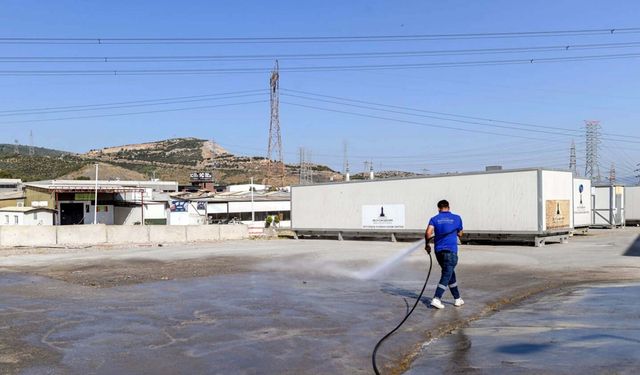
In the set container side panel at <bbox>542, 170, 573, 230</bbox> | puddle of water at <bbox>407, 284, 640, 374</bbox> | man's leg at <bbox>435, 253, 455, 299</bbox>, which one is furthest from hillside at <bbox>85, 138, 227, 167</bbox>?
puddle of water at <bbox>407, 284, 640, 374</bbox>

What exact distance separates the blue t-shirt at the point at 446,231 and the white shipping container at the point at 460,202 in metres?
16.0

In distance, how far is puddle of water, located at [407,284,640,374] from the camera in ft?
20.2

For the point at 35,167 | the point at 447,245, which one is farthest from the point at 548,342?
the point at 35,167

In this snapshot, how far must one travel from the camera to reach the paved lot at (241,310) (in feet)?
22.5

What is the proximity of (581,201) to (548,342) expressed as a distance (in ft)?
96.0

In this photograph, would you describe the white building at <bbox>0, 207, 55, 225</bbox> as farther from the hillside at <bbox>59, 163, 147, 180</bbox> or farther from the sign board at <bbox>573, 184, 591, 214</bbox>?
the hillside at <bbox>59, 163, 147, 180</bbox>

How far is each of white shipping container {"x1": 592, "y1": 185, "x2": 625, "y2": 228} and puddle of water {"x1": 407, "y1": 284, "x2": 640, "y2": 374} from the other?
34.5 metres

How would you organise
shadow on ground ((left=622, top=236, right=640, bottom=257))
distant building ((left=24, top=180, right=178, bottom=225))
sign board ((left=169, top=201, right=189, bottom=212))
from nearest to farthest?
1. shadow on ground ((left=622, top=236, right=640, bottom=257))
2. distant building ((left=24, top=180, right=178, bottom=225))
3. sign board ((left=169, top=201, right=189, bottom=212))

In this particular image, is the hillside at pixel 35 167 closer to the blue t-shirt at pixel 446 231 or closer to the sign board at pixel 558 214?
the sign board at pixel 558 214

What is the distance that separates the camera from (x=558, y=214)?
26188mm

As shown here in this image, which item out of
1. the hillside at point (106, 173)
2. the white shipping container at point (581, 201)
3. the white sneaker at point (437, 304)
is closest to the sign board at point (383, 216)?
the white shipping container at point (581, 201)

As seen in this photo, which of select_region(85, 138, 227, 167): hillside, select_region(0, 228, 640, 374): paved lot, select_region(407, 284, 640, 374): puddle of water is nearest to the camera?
select_region(407, 284, 640, 374): puddle of water

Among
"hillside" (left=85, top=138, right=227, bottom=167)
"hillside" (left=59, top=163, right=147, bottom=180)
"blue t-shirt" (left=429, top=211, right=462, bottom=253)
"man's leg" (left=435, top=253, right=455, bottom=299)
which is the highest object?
"hillside" (left=85, top=138, right=227, bottom=167)

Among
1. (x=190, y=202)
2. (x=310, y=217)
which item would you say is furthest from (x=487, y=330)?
(x=190, y=202)
